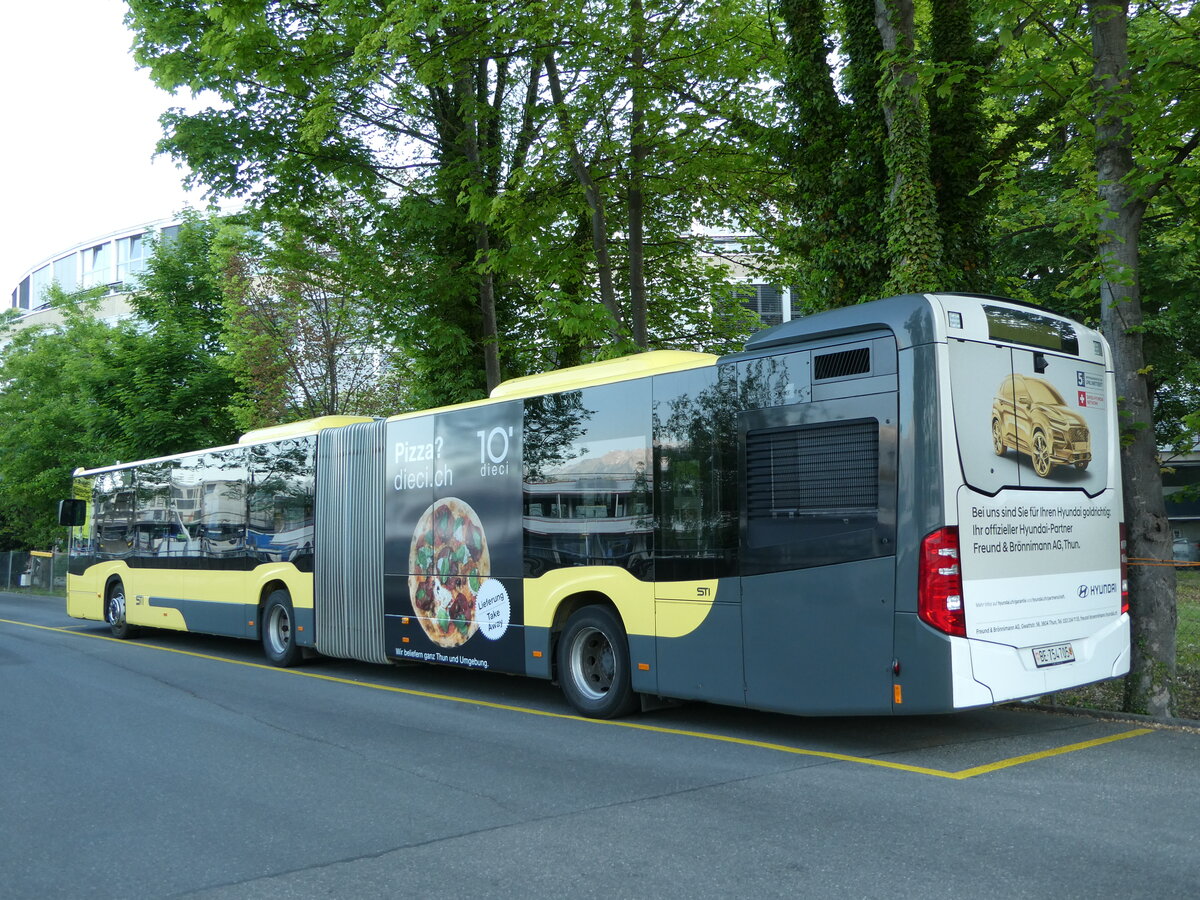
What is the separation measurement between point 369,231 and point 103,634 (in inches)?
361

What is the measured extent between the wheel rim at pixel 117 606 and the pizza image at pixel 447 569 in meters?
9.14

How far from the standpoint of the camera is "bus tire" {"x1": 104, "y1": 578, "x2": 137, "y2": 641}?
18.7 m


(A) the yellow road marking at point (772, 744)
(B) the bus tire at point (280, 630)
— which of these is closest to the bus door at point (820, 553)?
Result: (A) the yellow road marking at point (772, 744)

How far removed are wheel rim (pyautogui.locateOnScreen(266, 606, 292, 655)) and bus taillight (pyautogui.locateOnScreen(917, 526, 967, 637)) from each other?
9.84 m

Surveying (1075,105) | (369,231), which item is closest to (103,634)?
(369,231)

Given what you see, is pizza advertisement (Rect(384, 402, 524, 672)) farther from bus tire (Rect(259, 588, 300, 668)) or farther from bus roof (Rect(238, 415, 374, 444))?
bus tire (Rect(259, 588, 300, 668))

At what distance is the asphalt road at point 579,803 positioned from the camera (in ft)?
16.4

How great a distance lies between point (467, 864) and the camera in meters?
5.23

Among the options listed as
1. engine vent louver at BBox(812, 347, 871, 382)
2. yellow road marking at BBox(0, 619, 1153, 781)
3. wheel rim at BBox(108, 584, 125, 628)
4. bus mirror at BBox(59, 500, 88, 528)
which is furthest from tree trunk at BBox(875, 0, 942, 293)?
bus mirror at BBox(59, 500, 88, 528)

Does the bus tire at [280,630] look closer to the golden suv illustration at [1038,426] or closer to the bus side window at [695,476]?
the bus side window at [695,476]

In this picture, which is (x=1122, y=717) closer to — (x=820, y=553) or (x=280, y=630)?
(x=820, y=553)

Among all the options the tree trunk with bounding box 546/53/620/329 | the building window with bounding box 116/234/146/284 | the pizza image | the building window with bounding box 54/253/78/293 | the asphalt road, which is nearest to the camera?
the asphalt road

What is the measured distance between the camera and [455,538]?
38.0ft

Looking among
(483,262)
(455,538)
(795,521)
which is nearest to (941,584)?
(795,521)
